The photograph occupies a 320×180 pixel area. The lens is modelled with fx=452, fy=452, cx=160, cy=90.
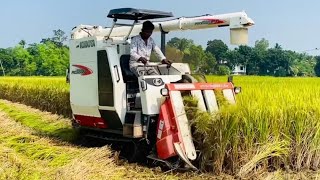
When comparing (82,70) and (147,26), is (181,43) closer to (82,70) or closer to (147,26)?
(147,26)

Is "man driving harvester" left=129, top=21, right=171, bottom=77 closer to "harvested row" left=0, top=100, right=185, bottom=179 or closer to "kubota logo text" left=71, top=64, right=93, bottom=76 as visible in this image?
"kubota logo text" left=71, top=64, right=93, bottom=76

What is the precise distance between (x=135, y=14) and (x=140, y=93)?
172cm

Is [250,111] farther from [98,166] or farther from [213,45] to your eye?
[213,45]

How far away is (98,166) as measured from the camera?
6.16 meters

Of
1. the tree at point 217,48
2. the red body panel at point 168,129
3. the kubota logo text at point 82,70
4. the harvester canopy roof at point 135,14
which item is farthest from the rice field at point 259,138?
the kubota logo text at point 82,70

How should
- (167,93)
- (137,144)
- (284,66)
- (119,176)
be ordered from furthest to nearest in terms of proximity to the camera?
(284,66) < (137,144) < (167,93) < (119,176)

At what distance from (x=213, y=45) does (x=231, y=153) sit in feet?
10.4

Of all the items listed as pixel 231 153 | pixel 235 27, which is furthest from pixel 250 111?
pixel 235 27

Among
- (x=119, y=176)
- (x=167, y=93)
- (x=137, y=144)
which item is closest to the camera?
(x=119, y=176)

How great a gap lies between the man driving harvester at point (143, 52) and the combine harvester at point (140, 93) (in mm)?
193

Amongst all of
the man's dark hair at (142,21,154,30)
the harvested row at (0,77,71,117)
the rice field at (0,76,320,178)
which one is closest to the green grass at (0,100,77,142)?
the harvested row at (0,77,71,117)

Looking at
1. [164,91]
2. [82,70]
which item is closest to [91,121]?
[82,70]

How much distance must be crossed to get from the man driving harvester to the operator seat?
0.41 ft

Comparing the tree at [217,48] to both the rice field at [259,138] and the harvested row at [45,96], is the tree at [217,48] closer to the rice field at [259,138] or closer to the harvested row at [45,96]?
the rice field at [259,138]
